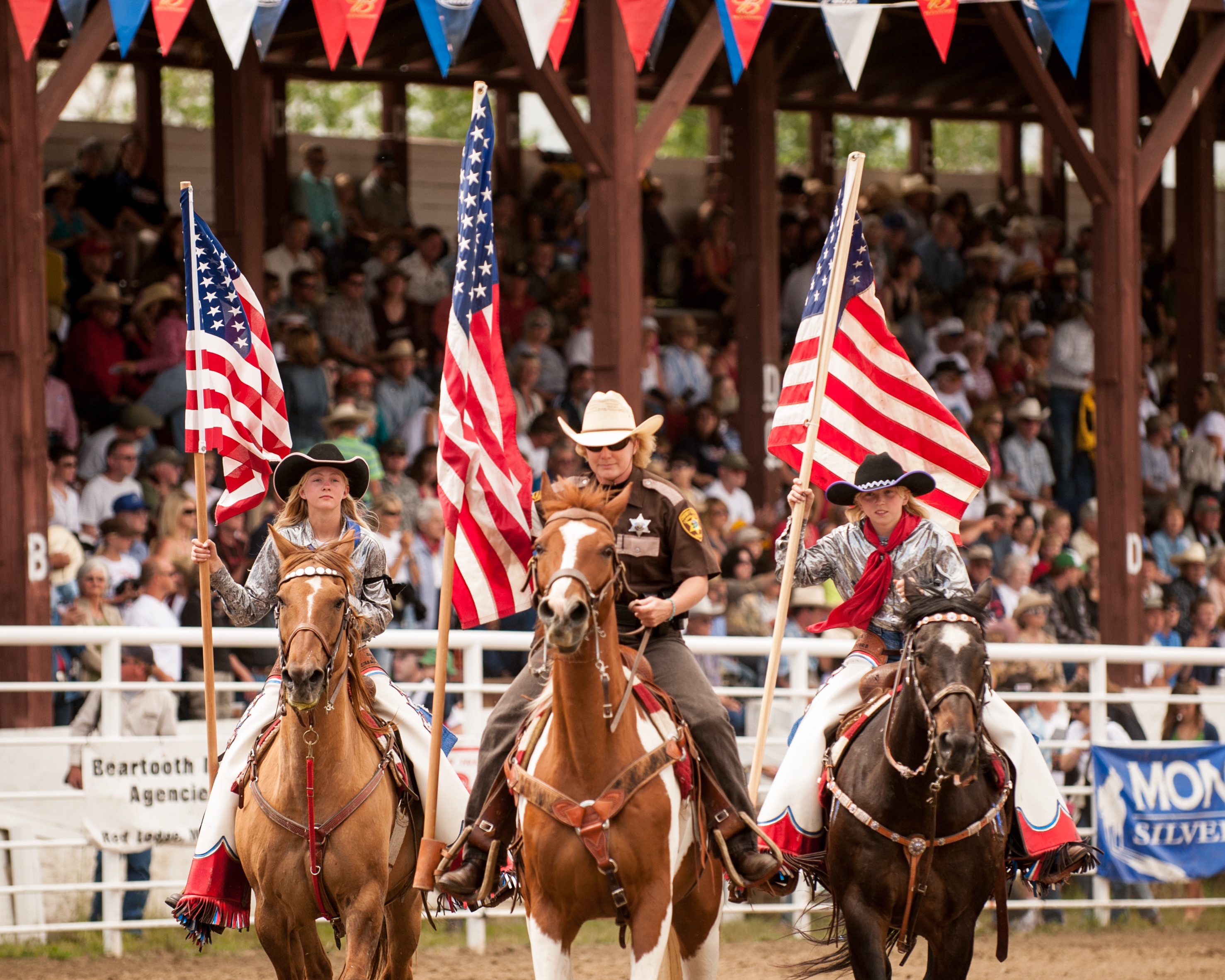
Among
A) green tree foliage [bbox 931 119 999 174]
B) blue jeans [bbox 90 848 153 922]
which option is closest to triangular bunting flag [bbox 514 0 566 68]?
blue jeans [bbox 90 848 153 922]

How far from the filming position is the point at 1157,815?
11195 millimetres

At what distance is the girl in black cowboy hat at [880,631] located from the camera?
718cm

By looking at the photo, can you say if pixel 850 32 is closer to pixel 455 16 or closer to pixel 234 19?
pixel 455 16

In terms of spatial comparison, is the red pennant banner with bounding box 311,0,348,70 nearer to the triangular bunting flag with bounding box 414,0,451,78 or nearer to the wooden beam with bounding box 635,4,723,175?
the triangular bunting flag with bounding box 414,0,451,78

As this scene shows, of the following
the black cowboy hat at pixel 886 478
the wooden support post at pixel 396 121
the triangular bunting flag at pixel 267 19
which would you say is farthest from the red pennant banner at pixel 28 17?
the wooden support post at pixel 396 121

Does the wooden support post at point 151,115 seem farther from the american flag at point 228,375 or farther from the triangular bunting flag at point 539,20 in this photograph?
the american flag at point 228,375

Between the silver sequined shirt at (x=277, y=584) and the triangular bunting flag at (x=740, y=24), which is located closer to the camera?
the silver sequined shirt at (x=277, y=584)

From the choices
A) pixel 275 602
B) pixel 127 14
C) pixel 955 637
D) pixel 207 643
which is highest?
pixel 127 14

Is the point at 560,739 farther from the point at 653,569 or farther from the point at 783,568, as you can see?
the point at 783,568

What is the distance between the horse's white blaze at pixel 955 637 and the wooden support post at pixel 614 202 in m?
5.46

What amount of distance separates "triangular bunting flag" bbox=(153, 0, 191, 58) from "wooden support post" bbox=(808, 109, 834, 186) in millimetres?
11346

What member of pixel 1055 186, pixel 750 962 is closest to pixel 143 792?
pixel 750 962

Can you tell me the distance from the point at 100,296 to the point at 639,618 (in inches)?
319

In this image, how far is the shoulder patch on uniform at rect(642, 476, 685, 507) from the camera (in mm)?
6758
